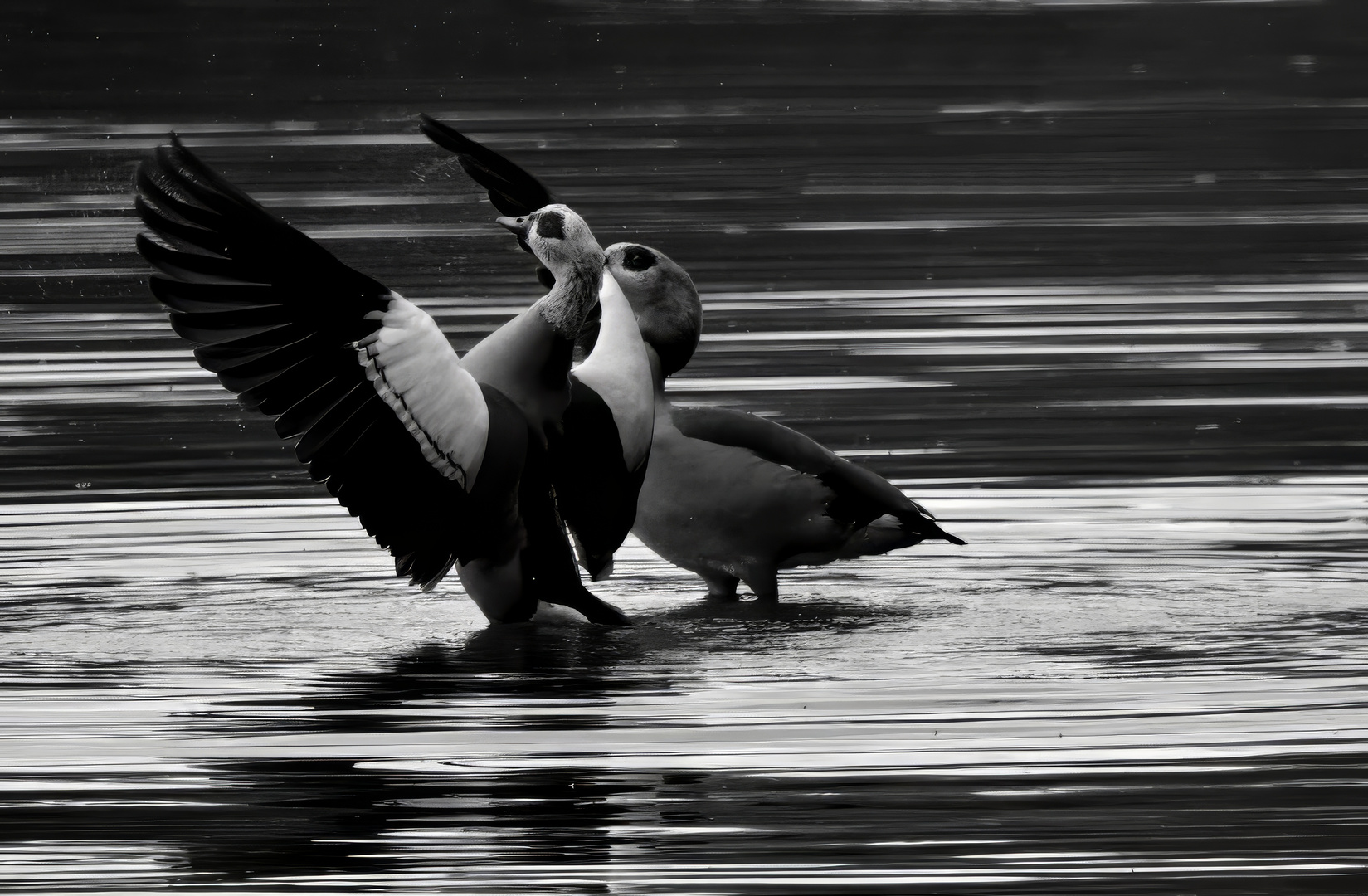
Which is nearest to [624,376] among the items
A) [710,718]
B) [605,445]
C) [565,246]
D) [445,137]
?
[605,445]

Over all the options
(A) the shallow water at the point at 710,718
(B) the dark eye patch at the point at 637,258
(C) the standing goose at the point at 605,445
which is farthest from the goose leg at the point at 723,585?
(B) the dark eye patch at the point at 637,258

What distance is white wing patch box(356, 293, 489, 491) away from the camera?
6281 mm

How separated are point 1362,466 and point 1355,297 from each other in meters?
3.88

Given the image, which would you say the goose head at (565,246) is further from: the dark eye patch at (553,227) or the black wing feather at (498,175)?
the black wing feather at (498,175)

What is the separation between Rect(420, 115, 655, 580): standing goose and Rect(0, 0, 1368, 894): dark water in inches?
13.1

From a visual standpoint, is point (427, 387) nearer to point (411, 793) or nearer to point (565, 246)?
point (565, 246)

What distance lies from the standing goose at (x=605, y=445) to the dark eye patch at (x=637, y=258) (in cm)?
60

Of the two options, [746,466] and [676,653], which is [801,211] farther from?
[676,653]

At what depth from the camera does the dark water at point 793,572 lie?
5.01 metres

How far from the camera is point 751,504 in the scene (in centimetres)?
755

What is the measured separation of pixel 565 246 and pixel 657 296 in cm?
104

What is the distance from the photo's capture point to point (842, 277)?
13.4 m

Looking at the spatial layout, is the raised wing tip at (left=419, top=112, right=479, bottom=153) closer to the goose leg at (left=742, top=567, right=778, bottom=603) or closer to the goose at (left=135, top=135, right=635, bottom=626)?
the goose at (left=135, top=135, right=635, bottom=626)

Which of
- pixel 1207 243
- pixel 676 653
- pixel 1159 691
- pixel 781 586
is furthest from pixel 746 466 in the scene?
pixel 1207 243
